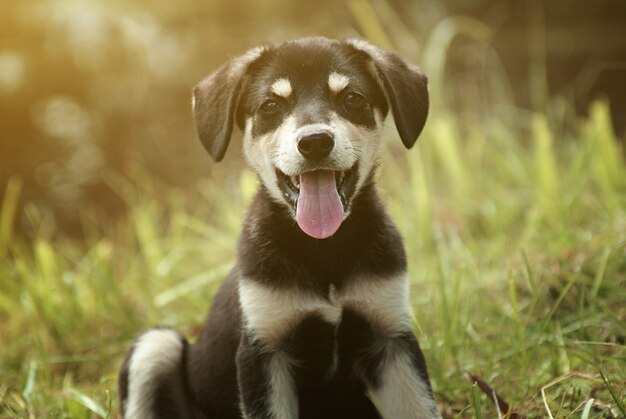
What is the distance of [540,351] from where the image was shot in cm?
411

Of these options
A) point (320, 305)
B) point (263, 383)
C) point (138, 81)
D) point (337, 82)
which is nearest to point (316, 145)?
point (337, 82)

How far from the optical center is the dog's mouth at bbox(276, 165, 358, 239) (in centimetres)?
310

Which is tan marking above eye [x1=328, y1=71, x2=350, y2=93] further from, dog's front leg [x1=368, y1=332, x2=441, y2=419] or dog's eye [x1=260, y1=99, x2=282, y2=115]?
dog's front leg [x1=368, y1=332, x2=441, y2=419]

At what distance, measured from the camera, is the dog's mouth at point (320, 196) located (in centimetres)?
310

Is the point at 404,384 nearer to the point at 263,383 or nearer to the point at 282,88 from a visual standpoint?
the point at 263,383

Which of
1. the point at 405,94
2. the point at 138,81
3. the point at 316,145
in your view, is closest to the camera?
the point at 316,145

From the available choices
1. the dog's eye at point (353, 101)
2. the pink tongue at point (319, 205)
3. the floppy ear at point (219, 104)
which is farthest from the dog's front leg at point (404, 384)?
the floppy ear at point (219, 104)

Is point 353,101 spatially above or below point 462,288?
above

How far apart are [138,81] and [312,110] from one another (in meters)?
6.34

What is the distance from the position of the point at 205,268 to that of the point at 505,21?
8.36 m

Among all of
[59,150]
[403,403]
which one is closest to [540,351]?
[403,403]

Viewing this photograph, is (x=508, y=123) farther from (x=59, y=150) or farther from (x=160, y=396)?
(x=160, y=396)

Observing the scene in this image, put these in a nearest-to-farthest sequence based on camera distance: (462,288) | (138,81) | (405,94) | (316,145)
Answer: (316,145), (405,94), (462,288), (138,81)

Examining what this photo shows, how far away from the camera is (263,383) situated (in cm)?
316
